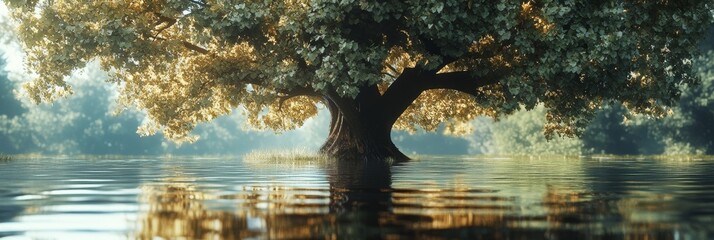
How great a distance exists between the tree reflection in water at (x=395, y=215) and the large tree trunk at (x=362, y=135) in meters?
26.9

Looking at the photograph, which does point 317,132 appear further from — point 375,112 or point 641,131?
point 375,112

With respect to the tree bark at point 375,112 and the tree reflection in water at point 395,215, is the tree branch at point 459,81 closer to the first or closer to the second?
the tree bark at point 375,112

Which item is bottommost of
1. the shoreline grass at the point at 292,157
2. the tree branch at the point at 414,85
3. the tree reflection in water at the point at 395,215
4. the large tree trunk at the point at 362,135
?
the tree reflection in water at the point at 395,215

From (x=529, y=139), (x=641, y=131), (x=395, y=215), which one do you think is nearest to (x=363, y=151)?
(x=395, y=215)

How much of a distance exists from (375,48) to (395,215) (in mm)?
24502

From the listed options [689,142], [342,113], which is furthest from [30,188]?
[689,142]

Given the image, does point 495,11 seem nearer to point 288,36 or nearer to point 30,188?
point 288,36

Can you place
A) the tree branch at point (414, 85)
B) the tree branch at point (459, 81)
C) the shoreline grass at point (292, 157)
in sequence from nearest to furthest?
the tree branch at point (459, 81), the shoreline grass at point (292, 157), the tree branch at point (414, 85)

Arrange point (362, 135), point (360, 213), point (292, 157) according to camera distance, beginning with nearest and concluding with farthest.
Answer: point (360, 213) < point (292, 157) < point (362, 135)

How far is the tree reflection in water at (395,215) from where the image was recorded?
8.55 m

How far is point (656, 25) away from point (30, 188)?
78.3 feet

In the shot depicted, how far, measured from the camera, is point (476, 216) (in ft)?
34.0

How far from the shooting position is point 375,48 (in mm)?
34719

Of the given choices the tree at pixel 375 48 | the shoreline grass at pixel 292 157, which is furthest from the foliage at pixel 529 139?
the tree at pixel 375 48
